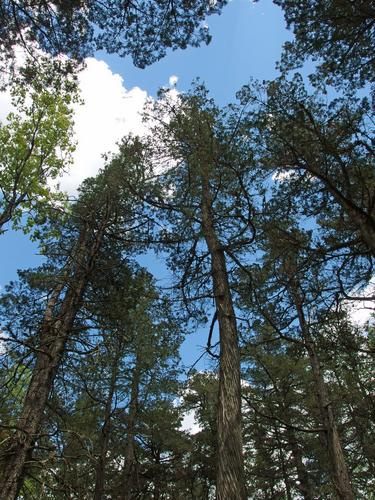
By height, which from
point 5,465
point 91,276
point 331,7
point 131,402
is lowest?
point 5,465

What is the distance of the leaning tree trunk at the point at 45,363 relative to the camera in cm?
616

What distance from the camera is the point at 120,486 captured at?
12992 mm

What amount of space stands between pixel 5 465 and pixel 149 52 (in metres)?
7.96

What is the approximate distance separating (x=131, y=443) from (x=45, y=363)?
663 cm

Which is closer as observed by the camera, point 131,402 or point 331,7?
point 331,7

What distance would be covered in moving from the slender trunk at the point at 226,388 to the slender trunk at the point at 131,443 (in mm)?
6557

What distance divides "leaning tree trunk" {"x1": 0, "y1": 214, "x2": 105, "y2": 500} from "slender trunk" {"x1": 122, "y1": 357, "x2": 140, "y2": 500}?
16.4 ft

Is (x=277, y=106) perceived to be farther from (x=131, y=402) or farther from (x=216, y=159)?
(x=131, y=402)

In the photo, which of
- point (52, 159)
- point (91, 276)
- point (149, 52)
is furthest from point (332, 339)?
point (52, 159)

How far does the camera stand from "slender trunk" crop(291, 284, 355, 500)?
26.0 feet

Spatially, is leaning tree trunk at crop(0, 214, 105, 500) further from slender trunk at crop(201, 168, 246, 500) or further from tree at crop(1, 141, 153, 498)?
slender trunk at crop(201, 168, 246, 500)

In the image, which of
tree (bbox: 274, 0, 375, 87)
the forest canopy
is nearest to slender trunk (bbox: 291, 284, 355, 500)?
the forest canopy

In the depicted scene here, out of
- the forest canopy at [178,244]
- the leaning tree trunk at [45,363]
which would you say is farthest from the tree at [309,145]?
the leaning tree trunk at [45,363]

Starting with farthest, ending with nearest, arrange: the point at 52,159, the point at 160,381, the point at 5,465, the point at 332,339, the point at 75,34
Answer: the point at 160,381, the point at 52,159, the point at 332,339, the point at 75,34, the point at 5,465
